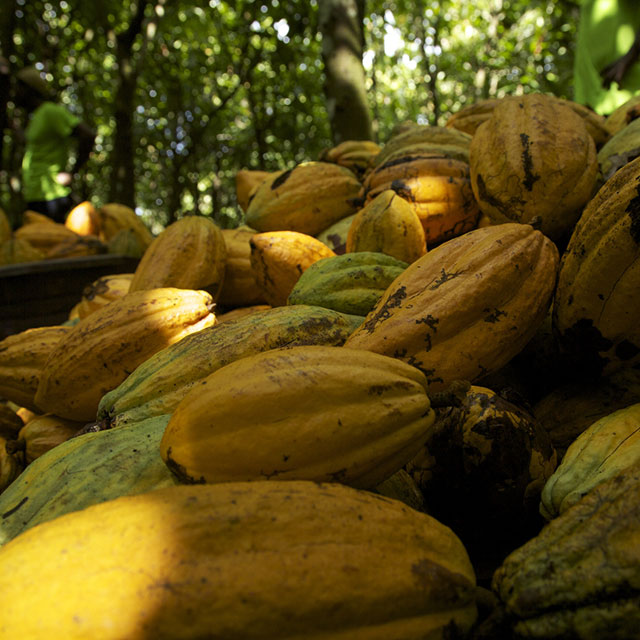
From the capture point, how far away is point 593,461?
88 centimetres

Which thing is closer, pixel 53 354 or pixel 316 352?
pixel 316 352

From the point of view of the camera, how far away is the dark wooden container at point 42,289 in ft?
9.63

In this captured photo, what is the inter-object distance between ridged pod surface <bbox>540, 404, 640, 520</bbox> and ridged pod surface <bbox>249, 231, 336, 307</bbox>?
97cm

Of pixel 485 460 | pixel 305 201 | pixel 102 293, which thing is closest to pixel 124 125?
pixel 102 293

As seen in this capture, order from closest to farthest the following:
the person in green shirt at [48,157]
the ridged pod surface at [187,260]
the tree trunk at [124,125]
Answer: the ridged pod surface at [187,260] → the person in green shirt at [48,157] → the tree trunk at [124,125]

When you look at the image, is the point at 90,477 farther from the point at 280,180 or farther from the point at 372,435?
the point at 280,180

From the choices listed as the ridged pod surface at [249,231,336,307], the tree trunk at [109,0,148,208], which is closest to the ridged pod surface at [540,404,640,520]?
the ridged pod surface at [249,231,336,307]

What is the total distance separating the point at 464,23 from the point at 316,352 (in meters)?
12.5

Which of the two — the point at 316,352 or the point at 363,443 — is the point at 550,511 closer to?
the point at 363,443

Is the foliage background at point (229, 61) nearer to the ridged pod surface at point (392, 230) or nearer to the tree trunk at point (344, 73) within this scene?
the tree trunk at point (344, 73)

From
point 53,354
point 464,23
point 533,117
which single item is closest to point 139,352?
point 53,354

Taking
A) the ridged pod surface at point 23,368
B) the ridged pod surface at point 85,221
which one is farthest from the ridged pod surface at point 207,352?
the ridged pod surface at point 85,221

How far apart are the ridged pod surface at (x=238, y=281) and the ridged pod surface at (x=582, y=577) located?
4.88 feet

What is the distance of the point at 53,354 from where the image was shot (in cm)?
145
